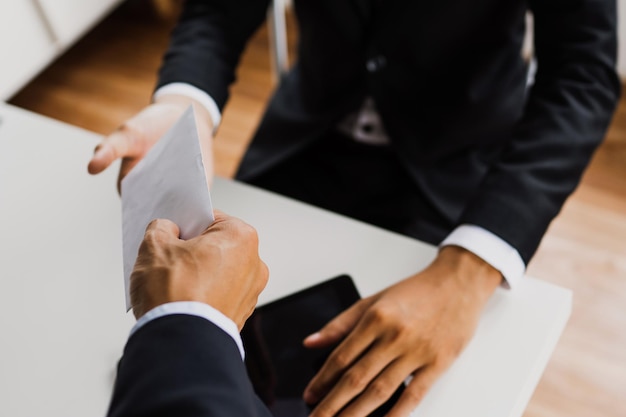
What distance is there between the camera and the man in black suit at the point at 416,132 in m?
0.53

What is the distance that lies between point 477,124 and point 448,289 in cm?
35

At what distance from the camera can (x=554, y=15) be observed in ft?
2.29

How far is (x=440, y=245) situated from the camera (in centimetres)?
62

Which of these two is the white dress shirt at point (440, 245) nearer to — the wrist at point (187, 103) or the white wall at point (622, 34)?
the wrist at point (187, 103)

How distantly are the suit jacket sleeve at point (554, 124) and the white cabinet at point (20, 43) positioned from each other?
131 centimetres

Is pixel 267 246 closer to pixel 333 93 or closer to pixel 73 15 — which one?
pixel 333 93

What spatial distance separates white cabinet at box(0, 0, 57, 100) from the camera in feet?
4.67

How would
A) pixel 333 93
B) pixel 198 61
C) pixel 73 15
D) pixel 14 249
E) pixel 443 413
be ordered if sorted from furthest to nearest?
pixel 73 15
pixel 333 93
pixel 198 61
pixel 14 249
pixel 443 413

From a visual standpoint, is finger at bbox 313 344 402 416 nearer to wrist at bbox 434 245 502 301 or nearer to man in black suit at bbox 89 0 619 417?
man in black suit at bbox 89 0 619 417

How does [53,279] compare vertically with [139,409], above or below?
below

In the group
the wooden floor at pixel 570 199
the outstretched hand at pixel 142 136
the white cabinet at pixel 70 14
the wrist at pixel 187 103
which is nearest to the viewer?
the outstretched hand at pixel 142 136

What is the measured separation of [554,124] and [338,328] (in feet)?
1.24

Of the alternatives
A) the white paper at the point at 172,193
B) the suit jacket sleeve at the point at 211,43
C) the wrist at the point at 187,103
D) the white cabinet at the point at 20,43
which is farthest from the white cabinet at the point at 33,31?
the white paper at the point at 172,193

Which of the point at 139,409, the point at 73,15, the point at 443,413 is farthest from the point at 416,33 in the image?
the point at 73,15
